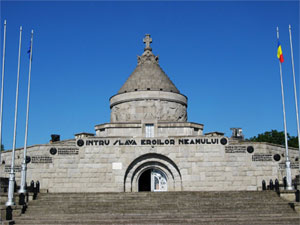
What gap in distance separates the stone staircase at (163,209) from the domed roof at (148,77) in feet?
46.5

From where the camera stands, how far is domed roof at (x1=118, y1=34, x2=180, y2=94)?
3350cm

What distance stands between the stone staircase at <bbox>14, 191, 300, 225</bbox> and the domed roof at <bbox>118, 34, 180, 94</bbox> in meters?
14.2

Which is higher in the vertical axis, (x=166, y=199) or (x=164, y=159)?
(x=164, y=159)

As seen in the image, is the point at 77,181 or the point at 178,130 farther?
the point at 178,130

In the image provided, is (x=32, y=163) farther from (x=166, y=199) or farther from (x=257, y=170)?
(x=257, y=170)

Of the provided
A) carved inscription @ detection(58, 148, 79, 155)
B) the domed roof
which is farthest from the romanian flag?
carved inscription @ detection(58, 148, 79, 155)

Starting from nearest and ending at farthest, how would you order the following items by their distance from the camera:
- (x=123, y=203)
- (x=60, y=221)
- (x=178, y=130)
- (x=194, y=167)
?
(x=60, y=221) < (x=123, y=203) < (x=194, y=167) < (x=178, y=130)

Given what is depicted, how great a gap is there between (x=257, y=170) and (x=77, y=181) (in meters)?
13.3

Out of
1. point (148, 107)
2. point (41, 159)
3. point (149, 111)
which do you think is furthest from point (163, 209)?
point (148, 107)

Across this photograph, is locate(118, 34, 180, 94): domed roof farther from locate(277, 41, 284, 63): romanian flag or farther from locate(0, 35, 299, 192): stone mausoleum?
locate(277, 41, 284, 63): romanian flag

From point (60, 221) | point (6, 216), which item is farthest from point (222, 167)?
point (6, 216)

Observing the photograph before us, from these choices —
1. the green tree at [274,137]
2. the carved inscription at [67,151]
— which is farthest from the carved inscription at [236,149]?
the green tree at [274,137]

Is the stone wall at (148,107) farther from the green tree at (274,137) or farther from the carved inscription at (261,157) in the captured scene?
the green tree at (274,137)

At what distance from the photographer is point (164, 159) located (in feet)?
88.7
